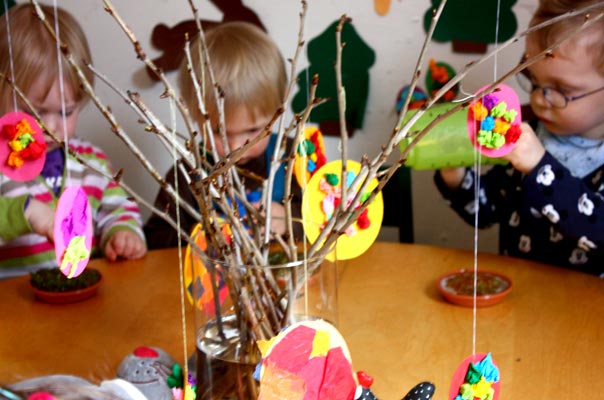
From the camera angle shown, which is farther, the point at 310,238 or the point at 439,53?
the point at 439,53

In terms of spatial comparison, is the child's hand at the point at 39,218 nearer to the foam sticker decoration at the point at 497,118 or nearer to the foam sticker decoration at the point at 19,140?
the foam sticker decoration at the point at 19,140

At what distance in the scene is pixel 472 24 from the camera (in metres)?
1.52

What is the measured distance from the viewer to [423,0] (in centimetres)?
153

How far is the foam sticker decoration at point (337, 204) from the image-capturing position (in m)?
0.71

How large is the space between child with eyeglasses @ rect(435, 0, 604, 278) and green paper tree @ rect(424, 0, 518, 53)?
0.18 m

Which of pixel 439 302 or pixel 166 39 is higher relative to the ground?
pixel 166 39

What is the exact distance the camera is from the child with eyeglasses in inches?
43.1

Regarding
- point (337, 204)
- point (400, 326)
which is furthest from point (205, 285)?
point (400, 326)

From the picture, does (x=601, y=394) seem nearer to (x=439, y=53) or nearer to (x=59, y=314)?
(x=59, y=314)

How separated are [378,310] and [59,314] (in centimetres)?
39

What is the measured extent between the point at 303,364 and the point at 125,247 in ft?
2.23

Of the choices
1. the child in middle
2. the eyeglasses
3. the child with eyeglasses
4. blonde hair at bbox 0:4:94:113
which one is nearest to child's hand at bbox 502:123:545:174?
the child with eyeglasses

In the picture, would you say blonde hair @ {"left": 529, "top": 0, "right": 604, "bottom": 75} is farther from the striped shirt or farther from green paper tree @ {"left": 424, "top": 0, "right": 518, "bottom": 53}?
the striped shirt

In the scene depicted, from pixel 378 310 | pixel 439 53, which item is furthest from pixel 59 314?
pixel 439 53
